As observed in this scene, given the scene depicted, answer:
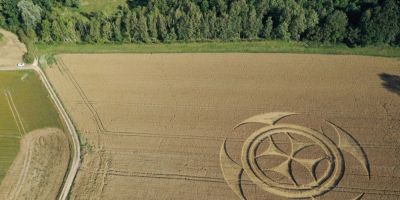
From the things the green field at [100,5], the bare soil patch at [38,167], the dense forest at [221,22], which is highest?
the green field at [100,5]

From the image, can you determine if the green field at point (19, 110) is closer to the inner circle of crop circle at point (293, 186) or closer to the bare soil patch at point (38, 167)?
the bare soil patch at point (38, 167)

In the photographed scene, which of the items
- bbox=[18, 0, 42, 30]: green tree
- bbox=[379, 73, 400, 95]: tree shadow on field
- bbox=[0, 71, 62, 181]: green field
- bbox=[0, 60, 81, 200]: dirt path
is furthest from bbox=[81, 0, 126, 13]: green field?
bbox=[379, 73, 400, 95]: tree shadow on field

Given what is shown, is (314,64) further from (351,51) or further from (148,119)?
(148,119)

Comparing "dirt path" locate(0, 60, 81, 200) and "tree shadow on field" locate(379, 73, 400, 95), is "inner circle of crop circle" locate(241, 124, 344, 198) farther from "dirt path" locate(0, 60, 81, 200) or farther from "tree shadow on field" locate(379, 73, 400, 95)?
"dirt path" locate(0, 60, 81, 200)

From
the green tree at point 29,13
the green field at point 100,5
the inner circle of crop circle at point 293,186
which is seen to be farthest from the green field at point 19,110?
the inner circle of crop circle at point 293,186

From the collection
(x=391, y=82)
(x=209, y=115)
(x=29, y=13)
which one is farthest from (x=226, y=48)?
(x=29, y=13)

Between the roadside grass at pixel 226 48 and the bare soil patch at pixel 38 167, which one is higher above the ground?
the roadside grass at pixel 226 48

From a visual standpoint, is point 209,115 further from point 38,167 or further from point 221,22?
point 38,167
